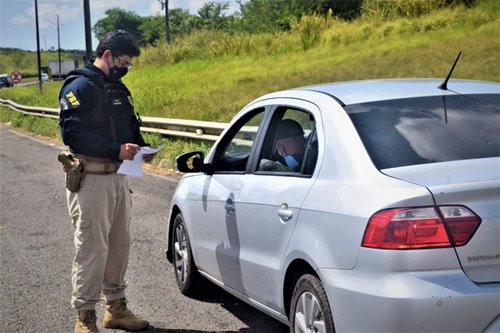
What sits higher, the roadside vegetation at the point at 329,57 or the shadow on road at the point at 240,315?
the roadside vegetation at the point at 329,57

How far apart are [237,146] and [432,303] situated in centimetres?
282

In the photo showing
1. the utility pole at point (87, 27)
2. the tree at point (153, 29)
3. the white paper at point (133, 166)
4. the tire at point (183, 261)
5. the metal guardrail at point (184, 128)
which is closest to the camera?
the white paper at point (133, 166)

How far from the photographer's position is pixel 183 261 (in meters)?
5.75

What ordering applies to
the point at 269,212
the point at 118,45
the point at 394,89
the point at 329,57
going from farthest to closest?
the point at 329,57 < the point at 118,45 < the point at 394,89 < the point at 269,212

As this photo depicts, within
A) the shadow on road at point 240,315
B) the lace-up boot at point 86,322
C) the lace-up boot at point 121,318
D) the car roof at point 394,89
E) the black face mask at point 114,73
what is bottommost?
the shadow on road at point 240,315

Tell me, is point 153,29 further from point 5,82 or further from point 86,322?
point 86,322

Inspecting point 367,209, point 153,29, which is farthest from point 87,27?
point 153,29

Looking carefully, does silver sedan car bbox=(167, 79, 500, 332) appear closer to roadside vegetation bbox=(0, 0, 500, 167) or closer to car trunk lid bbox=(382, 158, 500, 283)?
car trunk lid bbox=(382, 158, 500, 283)

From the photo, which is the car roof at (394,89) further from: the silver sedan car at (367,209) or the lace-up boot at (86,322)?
the lace-up boot at (86,322)

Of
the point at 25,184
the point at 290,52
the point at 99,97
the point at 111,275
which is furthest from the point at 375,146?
the point at 290,52

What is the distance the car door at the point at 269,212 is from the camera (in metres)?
3.88

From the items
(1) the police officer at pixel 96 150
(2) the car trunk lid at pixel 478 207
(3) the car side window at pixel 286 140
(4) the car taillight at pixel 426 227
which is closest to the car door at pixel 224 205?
(3) the car side window at pixel 286 140

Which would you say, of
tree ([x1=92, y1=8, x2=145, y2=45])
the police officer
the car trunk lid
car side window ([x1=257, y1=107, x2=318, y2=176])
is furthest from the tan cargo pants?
tree ([x1=92, y1=8, x2=145, y2=45])

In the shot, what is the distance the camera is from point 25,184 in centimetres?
1281
